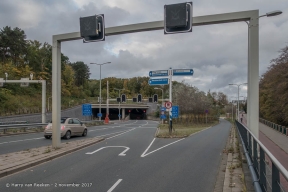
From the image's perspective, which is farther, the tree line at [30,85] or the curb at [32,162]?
the tree line at [30,85]

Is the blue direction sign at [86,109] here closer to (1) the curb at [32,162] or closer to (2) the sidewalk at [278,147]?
(2) the sidewalk at [278,147]

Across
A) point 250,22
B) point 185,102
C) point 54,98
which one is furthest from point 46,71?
point 250,22

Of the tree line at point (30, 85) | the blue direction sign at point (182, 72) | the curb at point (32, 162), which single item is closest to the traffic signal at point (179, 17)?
the curb at point (32, 162)

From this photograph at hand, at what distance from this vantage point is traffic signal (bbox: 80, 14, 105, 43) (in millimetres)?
12359

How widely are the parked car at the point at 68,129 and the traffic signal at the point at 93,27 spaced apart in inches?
344

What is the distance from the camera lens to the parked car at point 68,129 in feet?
62.8

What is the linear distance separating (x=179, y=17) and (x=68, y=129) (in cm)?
1218

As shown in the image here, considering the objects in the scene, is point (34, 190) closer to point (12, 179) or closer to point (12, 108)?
point (12, 179)

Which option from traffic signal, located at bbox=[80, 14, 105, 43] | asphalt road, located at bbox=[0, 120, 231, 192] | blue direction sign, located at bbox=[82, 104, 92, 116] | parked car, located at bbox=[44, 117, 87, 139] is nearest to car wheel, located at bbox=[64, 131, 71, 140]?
parked car, located at bbox=[44, 117, 87, 139]

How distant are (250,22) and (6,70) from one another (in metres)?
57.4

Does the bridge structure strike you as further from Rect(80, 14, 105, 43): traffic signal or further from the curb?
the curb

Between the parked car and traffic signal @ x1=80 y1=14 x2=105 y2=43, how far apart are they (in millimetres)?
8742

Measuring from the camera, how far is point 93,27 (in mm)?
12383

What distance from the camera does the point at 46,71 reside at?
77812mm
